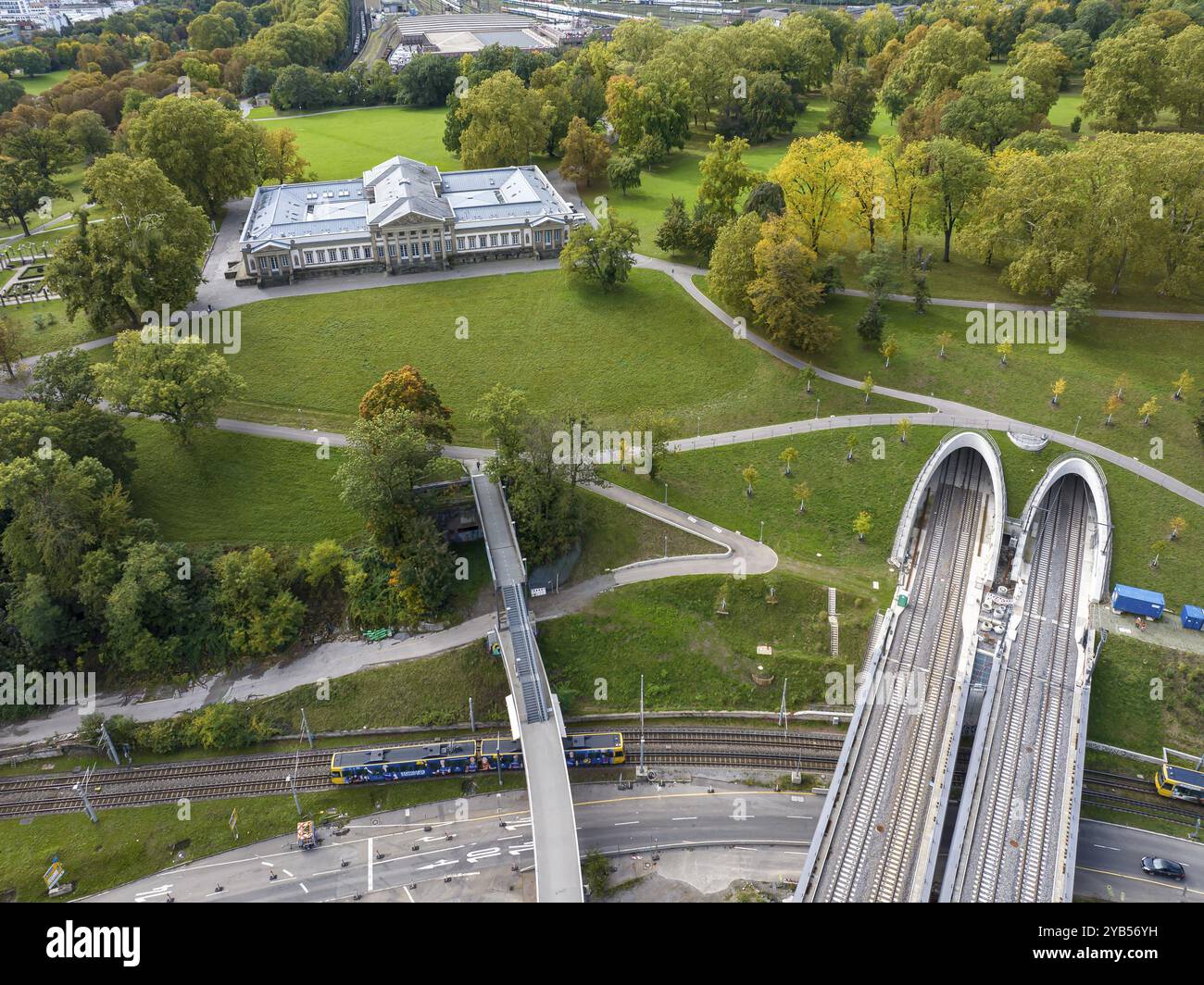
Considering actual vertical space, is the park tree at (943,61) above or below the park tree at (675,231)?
above

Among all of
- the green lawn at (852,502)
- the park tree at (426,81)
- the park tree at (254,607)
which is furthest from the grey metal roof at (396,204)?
the park tree at (426,81)

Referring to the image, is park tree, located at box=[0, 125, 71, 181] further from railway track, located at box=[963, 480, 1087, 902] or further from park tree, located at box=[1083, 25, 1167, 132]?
park tree, located at box=[1083, 25, 1167, 132]

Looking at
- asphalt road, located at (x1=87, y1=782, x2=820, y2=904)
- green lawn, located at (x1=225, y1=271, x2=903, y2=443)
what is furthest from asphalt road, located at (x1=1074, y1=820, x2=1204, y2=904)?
green lawn, located at (x1=225, y1=271, x2=903, y2=443)

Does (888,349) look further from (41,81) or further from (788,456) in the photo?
(41,81)

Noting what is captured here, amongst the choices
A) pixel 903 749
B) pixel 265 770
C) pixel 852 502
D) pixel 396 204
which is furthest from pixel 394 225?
pixel 903 749

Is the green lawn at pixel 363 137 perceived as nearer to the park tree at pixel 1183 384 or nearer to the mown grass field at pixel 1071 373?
the mown grass field at pixel 1071 373

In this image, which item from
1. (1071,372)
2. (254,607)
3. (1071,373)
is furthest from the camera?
(1071,372)

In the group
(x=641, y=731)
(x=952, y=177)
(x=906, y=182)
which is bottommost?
(x=641, y=731)
